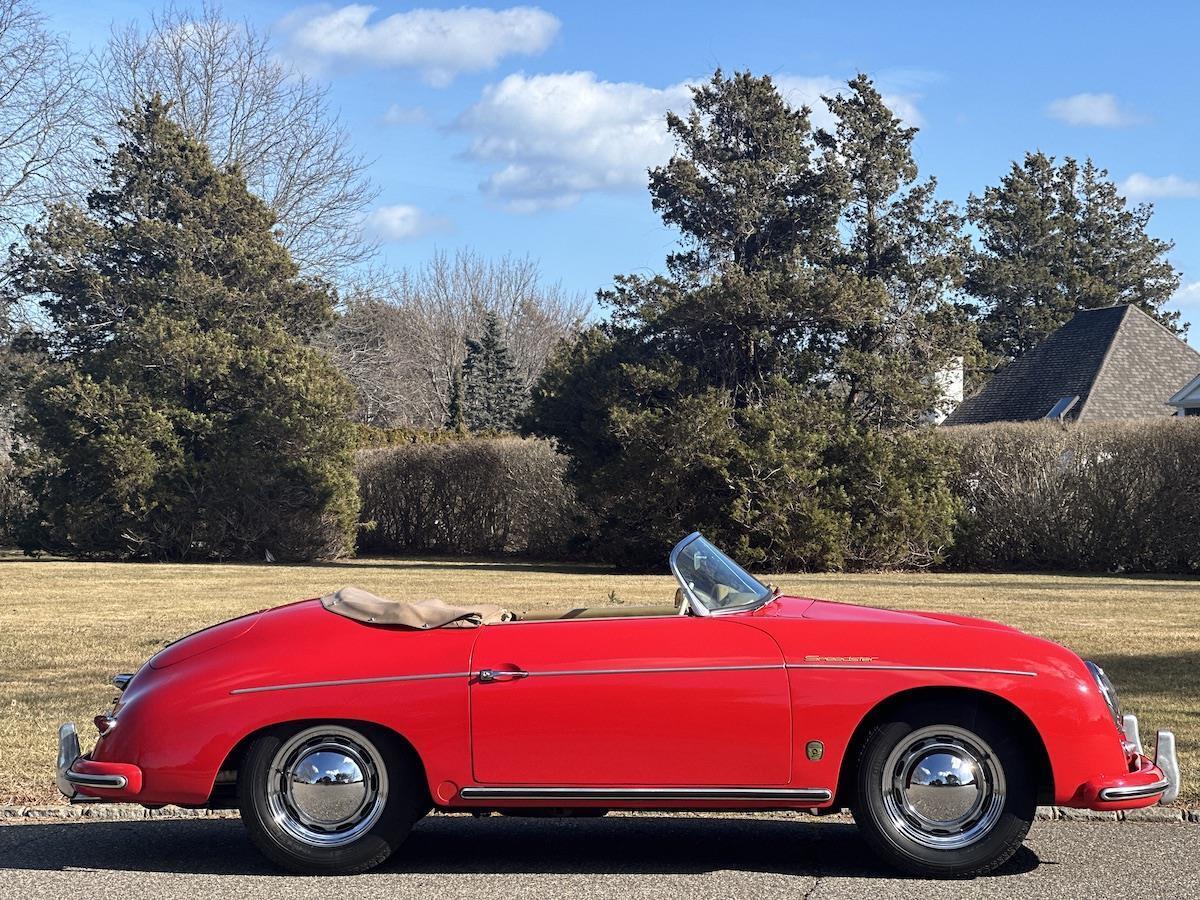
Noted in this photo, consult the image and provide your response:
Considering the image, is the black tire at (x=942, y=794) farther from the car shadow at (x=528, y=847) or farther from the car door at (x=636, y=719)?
the car door at (x=636, y=719)

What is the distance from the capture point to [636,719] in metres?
5.41

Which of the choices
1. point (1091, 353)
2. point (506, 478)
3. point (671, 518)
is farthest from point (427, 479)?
point (1091, 353)

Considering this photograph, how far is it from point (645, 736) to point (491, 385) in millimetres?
59000

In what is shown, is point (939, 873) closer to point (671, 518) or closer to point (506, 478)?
point (671, 518)

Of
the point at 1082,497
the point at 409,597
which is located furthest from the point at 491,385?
the point at 409,597

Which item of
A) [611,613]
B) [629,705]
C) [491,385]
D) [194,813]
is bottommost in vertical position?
[194,813]

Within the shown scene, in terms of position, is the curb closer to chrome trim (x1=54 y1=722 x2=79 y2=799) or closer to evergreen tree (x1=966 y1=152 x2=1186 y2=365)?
chrome trim (x1=54 y1=722 x2=79 y2=799)

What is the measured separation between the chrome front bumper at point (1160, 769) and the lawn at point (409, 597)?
1417mm

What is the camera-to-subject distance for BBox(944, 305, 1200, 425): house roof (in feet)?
123

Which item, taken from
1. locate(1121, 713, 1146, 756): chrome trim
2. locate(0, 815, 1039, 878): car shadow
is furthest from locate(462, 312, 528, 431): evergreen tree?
locate(1121, 713, 1146, 756): chrome trim

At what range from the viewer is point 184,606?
717 inches

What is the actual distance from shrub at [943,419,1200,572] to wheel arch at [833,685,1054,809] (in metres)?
23.3

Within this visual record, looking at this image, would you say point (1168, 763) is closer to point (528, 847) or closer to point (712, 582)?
point (712, 582)

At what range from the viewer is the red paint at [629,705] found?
5.39 meters
